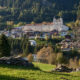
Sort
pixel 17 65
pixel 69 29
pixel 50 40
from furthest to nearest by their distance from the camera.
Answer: pixel 69 29 < pixel 50 40 < pixel 17 65

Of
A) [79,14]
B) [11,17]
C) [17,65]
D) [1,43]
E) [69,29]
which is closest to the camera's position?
[17,65]

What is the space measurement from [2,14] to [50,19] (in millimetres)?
43138

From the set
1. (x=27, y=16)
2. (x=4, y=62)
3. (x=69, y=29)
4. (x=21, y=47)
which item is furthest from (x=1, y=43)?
(x=27, y=16)

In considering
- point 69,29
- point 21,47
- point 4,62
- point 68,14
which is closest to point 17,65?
point 4,62

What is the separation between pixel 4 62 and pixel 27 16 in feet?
527

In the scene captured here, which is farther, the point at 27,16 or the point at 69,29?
the point at 27,16

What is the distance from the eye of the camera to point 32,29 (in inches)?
6156

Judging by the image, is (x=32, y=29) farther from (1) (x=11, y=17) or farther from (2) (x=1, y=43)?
(2) (x=1, y=43)

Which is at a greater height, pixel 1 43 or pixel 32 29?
pixel 1 43

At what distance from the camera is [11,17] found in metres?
174

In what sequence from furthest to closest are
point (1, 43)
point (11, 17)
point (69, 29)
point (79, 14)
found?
point (79, 14)
point (11, 17)
point (69, 29)
point (1, 43)

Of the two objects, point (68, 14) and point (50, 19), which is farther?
point (68, 14)

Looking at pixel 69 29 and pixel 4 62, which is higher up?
pixel 4 62

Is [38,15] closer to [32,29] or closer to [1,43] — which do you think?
[32,29]
